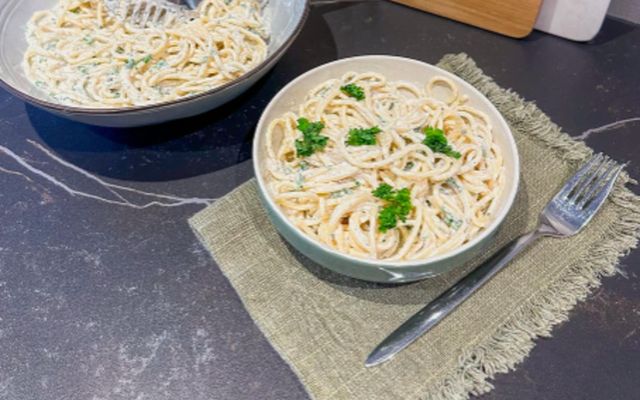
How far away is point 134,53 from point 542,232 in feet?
3.20

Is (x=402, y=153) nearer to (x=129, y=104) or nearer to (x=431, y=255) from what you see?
(x=431, y=255)

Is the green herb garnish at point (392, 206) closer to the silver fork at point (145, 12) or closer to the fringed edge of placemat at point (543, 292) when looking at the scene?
the fringed edge of placemat at point (543, 292)

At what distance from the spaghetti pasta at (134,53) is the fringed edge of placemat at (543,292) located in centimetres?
65

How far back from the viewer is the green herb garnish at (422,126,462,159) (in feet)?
3.52

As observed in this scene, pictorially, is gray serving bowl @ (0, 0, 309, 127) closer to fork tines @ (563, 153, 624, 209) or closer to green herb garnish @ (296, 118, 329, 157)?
green herb garnish @ (296, 118, 329, 157)

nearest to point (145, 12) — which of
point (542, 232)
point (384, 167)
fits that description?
point (384, 167)

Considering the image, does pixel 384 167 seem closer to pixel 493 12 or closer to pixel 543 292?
pixel 543 292

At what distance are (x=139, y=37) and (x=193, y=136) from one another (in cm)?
28

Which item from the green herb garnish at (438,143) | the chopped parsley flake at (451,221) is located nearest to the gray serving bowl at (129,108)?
the green herb garnish at (438,143)

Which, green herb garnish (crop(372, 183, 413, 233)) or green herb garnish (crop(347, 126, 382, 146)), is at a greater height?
green herb garnish (crop(347, 126, 382, 146))

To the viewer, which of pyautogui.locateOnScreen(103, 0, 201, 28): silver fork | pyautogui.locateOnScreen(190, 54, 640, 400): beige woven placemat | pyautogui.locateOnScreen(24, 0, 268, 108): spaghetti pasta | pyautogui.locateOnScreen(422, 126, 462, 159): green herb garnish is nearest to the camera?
pyautogui.locateOnScreen(190, 54, 640, 400): beige woven placemat

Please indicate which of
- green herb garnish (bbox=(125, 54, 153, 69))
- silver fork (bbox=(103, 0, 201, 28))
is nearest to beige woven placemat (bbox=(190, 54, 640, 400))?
green herb garnish (bbox=(125, 54, 153, 69))

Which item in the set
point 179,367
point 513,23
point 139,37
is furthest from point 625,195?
point 139,37

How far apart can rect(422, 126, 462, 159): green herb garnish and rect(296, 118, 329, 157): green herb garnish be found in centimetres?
20
